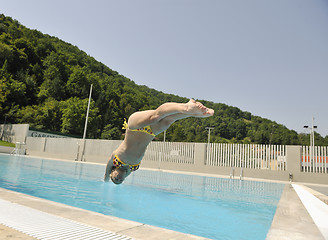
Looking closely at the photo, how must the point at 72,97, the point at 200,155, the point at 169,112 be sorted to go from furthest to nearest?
the point at 72,97
the point at 200,155
the point at 169,112

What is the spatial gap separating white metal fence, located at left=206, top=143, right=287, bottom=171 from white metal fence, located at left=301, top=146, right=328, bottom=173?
3.59 feet

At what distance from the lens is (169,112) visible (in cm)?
276

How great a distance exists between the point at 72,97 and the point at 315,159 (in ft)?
147

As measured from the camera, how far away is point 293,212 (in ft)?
11.1

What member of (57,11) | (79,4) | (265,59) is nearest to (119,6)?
(79,4)

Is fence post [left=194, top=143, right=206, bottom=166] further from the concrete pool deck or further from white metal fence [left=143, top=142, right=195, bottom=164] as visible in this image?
the concrete pool deck

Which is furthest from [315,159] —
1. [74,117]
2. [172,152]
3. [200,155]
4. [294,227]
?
[74,117]

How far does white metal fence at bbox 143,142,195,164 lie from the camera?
670 inches

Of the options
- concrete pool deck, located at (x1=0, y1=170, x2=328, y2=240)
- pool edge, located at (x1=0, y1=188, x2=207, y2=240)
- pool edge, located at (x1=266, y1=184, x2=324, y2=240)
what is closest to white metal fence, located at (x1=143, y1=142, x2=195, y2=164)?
pool edge, located at (x1=266, y1=184, x2=324, y2=240)

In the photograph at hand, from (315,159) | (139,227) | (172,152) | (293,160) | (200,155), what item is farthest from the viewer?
(172,152)

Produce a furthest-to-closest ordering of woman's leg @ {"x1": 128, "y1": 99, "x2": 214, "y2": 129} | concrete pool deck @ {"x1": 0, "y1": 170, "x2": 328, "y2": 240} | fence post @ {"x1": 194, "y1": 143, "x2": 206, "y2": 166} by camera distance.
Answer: fence post @ {"x1": 194, "y1": 143, "x2": 206, "y2": 166} → woman's leg @ {"x1": 128, "y1": 99, "x2": 214, "y2": 129} → concrete pool deck @ {"x1": 0, "y1": 170, "x2": 328, "y2": 240}

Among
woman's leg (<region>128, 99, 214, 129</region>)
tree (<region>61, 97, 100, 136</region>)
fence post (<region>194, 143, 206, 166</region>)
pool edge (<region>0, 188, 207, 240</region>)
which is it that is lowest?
pool edge (<region>0, 188, 207, 240</region>)

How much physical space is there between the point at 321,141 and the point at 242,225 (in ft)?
229

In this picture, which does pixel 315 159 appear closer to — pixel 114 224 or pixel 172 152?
pixel 172 152
